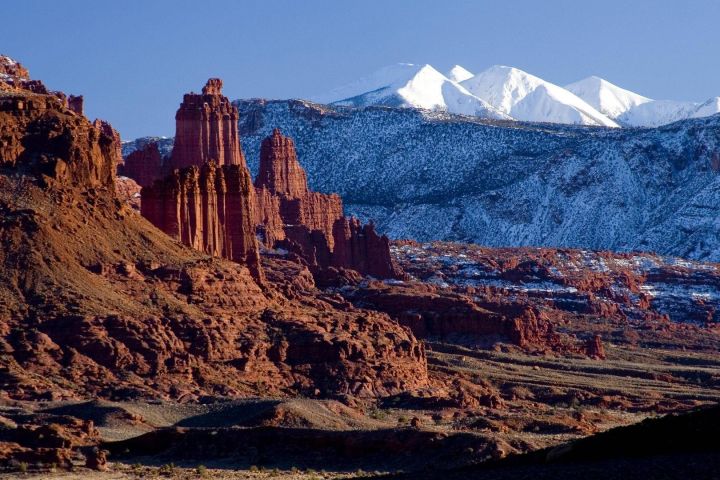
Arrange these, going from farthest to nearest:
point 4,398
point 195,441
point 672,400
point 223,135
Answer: point 223,135 → point 672,400 → point 4,398 → point 195,441

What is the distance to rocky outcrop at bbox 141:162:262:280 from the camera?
11138 cm

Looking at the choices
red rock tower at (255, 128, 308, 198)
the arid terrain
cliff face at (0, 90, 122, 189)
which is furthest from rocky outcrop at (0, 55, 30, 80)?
red rock tower at (255, 128, 308, 198)

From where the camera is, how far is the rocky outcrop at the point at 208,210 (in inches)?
4385

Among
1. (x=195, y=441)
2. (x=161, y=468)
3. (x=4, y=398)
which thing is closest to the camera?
(x=161, y=468)

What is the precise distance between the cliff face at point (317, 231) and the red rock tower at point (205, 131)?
Result: 5.83 meters

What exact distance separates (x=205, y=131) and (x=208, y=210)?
5412cm

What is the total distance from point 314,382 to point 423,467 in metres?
28.4

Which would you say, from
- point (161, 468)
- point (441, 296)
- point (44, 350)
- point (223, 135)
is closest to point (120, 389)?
point (44, 350)

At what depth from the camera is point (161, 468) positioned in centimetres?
6950

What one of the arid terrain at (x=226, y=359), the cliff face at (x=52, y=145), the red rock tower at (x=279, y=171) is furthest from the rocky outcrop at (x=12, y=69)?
the red rock tower at (x=279, y=171)

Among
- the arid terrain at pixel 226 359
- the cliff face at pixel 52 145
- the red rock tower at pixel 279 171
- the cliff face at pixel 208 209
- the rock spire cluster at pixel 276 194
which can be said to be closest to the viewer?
the arid terrain at pixel 226 359

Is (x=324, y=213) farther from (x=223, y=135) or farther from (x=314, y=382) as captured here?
(x=314, y=382)

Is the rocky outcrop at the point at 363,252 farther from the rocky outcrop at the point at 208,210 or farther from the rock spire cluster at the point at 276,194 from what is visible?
the rocky outcrop at the point at 208,210

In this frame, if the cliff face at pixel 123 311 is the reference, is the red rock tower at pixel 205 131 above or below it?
above
